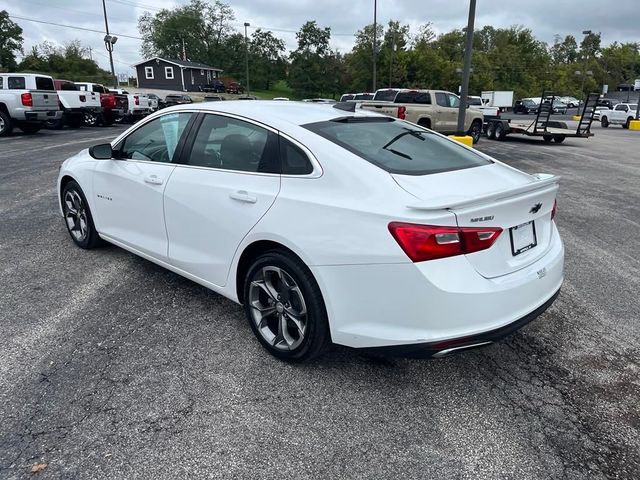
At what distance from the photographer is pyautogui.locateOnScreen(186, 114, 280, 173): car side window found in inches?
124

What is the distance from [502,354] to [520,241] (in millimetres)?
918

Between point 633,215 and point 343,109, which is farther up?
point 343,109

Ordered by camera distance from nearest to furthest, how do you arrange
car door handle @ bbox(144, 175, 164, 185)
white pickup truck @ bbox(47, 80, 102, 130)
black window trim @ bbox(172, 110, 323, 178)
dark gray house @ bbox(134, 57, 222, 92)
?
1. black window trim @ bbox(172, 110, 323, 178)
2. car door handle @ bbox(144, 175, 164, 185)
3. white pickup truck @ bbox(47, 80, 102, 130)
4. dark gray house @ bbox(134, 57, 222, 92)

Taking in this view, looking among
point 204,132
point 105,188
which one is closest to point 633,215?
point 204,132

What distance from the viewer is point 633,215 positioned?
732cm

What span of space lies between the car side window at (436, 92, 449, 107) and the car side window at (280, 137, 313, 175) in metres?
16.4

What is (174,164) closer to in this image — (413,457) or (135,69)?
(413,457)

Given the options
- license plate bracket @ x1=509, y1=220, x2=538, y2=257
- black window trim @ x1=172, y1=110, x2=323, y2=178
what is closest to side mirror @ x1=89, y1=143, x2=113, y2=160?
black window trim @ x1=172, y1=110, x2=323, y2=178

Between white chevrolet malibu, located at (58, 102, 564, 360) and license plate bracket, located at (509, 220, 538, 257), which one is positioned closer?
white chevrolet malibu, located at (58, 102, 564, 360)

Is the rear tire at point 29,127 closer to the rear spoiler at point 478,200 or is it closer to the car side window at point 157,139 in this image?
the car side window at point 157,139

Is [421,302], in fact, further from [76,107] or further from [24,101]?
[76,107]

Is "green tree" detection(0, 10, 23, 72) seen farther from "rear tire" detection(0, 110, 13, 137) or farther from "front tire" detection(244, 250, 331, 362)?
"front tire" detection(244, 250, 331, 362)

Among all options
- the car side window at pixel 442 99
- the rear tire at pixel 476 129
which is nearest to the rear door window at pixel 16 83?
the car side window at pixel 442 99

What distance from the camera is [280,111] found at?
11.3 feet
